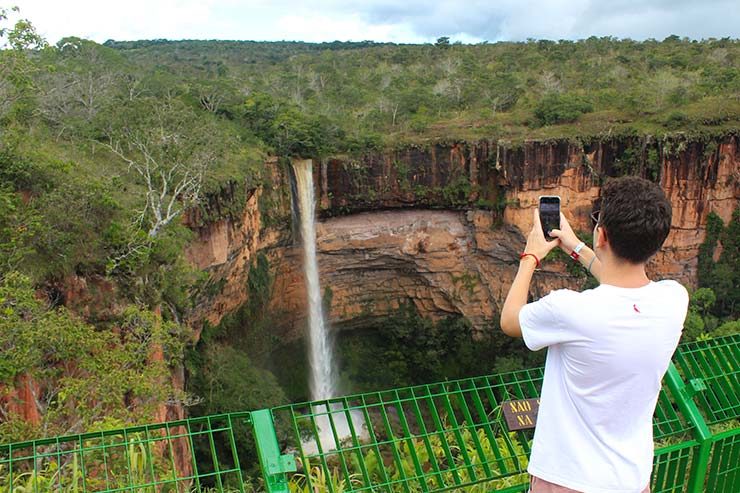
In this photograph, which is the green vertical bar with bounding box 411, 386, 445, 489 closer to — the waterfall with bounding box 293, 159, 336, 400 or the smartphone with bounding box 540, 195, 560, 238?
the smartphone with bounding box 540, 195, 560, 238

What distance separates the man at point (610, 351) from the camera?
1595 millimetres

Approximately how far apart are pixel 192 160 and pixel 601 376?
11943 millimetres

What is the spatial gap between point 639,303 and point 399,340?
21177 mm

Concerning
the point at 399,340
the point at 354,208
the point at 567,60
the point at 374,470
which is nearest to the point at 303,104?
the point at 354,208

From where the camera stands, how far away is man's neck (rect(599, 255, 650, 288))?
1.68 m

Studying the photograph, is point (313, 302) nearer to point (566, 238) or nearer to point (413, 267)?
point (413, 267)

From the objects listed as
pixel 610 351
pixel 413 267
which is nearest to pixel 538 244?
pixel 610 351

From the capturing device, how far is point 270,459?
1.83 metres

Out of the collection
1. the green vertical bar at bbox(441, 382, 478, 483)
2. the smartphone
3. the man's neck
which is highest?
the smartphone

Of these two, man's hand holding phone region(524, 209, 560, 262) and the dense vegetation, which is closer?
man's hand holding phone region(524, 209, 560, 262)

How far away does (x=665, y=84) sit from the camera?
21.3m

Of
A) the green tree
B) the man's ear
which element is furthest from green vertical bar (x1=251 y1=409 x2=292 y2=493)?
the green tree

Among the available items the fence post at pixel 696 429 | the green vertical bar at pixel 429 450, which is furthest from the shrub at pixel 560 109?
the green vertical bar at pixel 429 450

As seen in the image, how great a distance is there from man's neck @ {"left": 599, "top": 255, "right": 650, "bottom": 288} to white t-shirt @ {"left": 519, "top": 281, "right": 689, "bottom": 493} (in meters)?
0.03
